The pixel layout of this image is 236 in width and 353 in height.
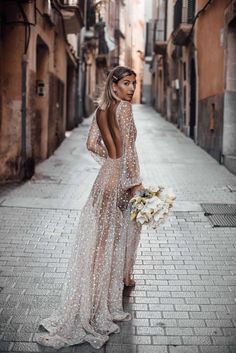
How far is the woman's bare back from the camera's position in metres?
3.55

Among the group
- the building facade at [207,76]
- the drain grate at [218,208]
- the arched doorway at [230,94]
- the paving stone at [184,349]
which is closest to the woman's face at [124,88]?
the paving stone at [184,349]

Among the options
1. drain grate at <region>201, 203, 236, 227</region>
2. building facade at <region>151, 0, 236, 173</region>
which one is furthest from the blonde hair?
building facade at <region>151, 0, 236, 173</region>

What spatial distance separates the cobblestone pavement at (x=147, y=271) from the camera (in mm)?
3371

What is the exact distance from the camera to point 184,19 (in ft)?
58.1

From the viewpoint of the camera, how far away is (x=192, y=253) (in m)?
5.39

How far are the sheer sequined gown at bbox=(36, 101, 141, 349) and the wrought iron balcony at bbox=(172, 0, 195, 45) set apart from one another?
48.0ft

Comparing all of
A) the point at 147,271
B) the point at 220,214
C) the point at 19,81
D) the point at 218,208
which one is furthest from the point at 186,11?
the point at 147,271

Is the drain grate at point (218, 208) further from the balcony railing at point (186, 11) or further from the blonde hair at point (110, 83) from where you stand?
the balcony railing at point (186, 11)

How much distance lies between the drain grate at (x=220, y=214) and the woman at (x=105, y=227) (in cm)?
324

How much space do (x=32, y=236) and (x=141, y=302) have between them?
2.35 metres

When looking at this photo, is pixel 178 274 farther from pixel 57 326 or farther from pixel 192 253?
pixel 57 326

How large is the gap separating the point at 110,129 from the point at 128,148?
0.69 ft

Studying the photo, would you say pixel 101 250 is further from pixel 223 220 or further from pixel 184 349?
pixel 223 220

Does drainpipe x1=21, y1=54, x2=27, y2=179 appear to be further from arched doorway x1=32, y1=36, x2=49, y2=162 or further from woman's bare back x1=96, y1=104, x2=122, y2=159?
woman's bare back x1=96, y1=104, x2=122, y2=159
